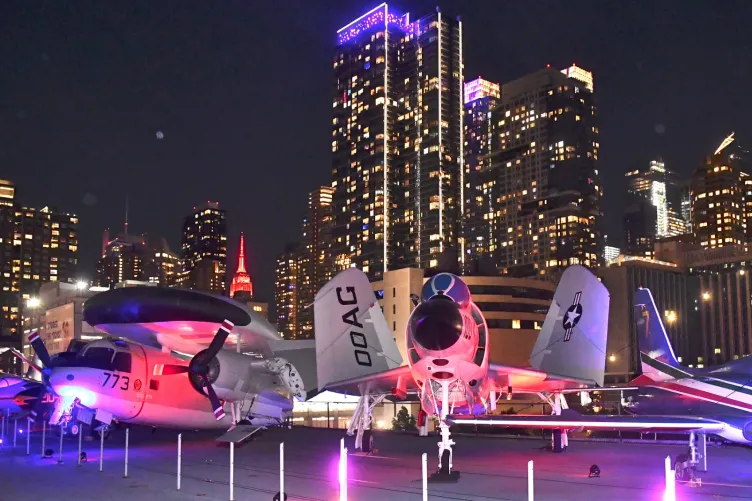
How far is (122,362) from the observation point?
80.4 ft

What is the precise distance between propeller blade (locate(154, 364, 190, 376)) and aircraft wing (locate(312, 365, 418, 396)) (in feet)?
22.2

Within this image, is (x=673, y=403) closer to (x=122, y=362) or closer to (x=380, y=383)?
(x=380, y=383)

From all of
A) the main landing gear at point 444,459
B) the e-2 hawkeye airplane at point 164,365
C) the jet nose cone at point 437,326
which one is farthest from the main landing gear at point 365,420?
the jet nose cone at point 437,326

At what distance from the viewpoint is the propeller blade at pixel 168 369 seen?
83.2 feet

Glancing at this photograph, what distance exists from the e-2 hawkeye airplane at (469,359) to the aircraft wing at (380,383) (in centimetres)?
3

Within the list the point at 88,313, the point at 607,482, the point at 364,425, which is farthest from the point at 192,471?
the point at 607,482

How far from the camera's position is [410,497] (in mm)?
13766

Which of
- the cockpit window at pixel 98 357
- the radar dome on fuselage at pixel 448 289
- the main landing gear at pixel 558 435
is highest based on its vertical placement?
the radar dome on fuselage at pixel 448 289

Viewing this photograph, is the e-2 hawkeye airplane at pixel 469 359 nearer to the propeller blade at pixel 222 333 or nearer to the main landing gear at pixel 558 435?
the main landing gear at pixel 558 435

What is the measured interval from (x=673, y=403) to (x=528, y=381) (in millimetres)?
4031

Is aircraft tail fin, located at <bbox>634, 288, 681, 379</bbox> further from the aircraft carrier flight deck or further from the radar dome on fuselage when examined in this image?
the radar dome on fuselage

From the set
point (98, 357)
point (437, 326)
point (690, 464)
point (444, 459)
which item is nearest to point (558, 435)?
point (690, 464)

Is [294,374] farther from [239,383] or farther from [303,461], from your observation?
[303,461]

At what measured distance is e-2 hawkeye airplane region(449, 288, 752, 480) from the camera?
1319cm
